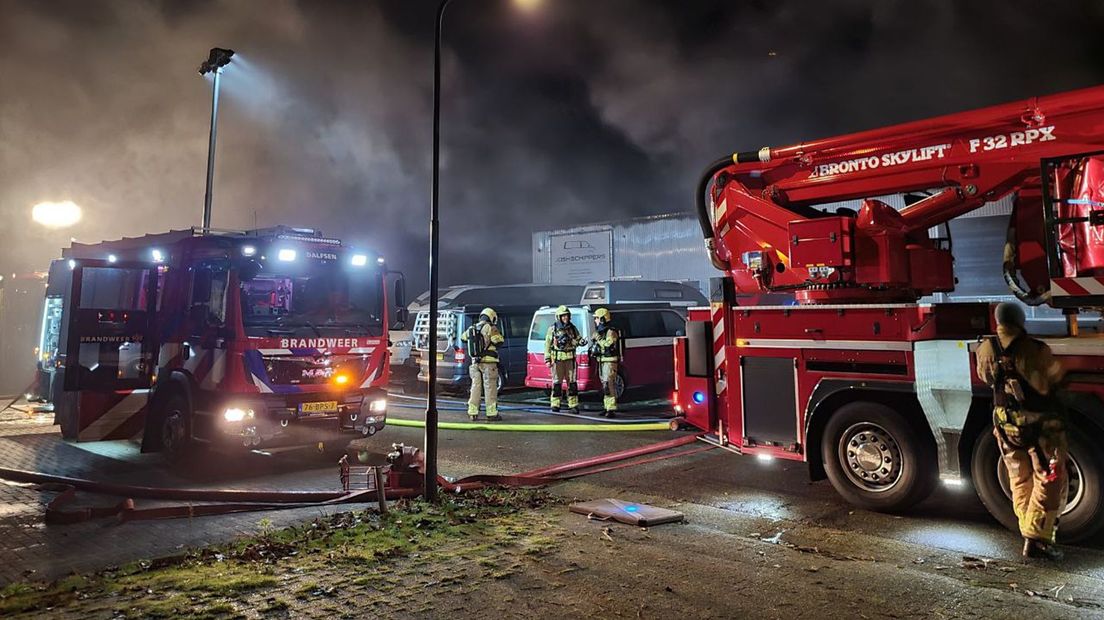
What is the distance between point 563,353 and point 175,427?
656 cm

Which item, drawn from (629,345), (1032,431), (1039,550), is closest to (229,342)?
(1032,431)

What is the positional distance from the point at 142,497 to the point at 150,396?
258 centimetres

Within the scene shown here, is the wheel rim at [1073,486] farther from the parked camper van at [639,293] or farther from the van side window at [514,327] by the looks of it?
the parked camper van at [639,293]

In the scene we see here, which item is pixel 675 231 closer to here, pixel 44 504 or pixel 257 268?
pixel 257 268

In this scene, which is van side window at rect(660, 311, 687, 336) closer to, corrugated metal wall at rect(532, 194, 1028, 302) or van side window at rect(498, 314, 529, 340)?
van side window at rect(498, 314, 529, 340)

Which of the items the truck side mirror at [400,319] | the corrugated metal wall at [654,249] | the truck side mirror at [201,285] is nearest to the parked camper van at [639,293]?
the corrugated metal wall at [654,249]

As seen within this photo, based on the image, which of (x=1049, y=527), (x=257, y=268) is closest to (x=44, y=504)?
(x=257, y=268)

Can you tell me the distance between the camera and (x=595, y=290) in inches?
762

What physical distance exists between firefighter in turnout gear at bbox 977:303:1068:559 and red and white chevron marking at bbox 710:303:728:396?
273 centimetres

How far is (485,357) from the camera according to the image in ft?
40.2

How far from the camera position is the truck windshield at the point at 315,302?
8.26 metres

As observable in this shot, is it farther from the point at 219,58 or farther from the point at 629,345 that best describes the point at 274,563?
the point at 219,58

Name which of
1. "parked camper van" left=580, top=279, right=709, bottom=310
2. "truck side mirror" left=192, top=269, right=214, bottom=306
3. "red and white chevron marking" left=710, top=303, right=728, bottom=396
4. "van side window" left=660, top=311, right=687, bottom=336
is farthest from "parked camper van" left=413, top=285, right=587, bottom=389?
"red and white chevron marking" left=710, top=303, right=728, bottom=396

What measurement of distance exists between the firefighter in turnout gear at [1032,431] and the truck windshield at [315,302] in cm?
688
